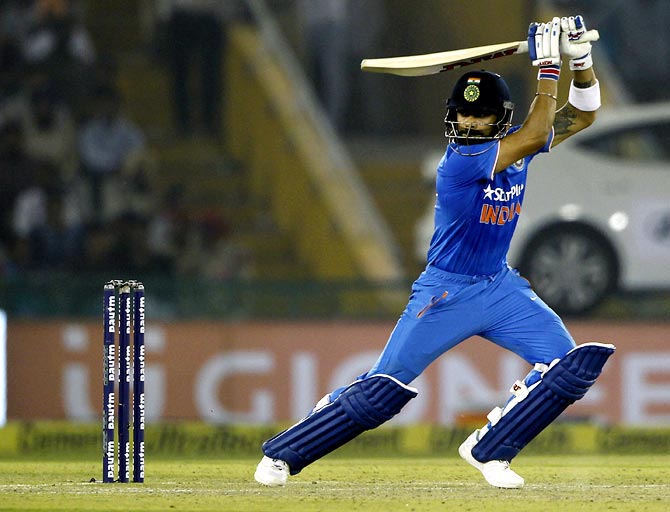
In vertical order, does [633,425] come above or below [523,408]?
below

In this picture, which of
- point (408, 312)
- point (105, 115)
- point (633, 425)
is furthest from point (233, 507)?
point (105, 115)

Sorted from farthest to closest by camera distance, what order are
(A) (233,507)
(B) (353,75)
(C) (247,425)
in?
(B) (353,75), (C) (247,425), (A) (233,507)

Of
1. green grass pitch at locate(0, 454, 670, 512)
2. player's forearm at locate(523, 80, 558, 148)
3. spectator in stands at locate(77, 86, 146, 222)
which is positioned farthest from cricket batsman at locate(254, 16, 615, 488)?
spectator in stands at locate(77, 86, 146, 222)

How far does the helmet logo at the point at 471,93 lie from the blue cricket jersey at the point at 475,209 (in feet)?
0.56

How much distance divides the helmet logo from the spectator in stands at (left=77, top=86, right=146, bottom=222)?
237 inches

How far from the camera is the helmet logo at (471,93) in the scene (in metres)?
5.28

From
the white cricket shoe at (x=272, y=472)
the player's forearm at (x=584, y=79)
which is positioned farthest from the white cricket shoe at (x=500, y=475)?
the player's forearm at (x=584, y=79)

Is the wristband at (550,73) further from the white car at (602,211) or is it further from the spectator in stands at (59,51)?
the spectator in stands at (59,51)

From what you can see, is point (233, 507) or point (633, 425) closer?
point (233, 507)

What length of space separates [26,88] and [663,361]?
5016 mm

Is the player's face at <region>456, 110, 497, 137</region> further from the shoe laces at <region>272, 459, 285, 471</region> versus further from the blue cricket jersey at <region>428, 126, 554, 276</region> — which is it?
the shoe laces at <region>272, 459, 285, 471</region>

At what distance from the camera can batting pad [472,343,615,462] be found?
208 inches

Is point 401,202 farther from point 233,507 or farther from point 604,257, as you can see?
point 233,507

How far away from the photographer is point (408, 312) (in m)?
5.34
